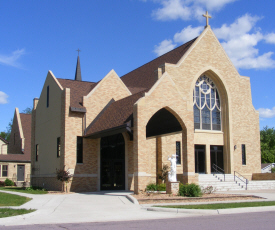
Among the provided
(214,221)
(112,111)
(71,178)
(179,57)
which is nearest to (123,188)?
(71,178)

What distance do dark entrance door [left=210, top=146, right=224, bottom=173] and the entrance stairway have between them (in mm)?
1675

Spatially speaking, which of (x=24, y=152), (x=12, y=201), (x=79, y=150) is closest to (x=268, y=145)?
(x=24, y=152)

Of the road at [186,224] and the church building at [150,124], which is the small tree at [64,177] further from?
the road at [186,224]

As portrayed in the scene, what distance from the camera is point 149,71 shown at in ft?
113

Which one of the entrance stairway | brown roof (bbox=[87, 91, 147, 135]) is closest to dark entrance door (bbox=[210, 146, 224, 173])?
the entrance stairway

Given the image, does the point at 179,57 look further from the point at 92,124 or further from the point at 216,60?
the point at 92,124

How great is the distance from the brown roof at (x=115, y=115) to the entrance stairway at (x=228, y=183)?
8.30m

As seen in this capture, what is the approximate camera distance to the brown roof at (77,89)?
25.9 m

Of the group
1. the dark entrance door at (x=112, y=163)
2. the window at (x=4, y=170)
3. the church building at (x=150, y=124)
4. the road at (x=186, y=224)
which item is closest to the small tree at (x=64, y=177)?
the church building at (x=150, y=124)

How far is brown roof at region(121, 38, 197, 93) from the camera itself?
31156 millimetres

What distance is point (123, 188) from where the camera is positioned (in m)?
25.5

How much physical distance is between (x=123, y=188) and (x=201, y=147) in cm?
858

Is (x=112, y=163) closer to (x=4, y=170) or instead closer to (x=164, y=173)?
(x=164, y=173)

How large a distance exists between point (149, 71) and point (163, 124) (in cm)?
1136
